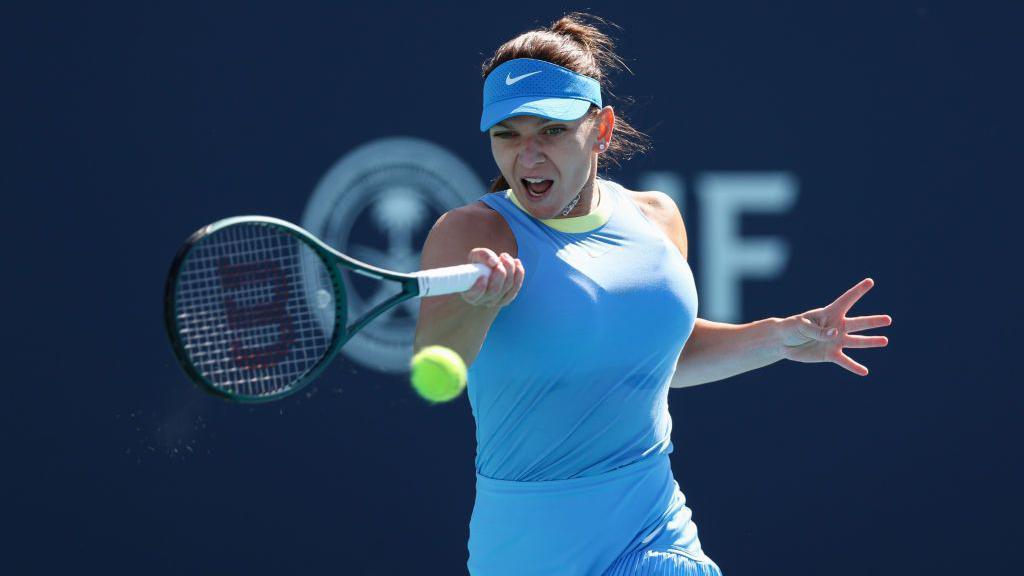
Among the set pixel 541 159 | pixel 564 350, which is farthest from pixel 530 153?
pixel 564 350

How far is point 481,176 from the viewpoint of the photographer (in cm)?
382

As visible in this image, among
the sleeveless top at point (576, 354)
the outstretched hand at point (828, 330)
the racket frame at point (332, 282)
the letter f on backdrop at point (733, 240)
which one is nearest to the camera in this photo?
the racket frame at point (332, 282)

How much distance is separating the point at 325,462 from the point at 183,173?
3.08ft

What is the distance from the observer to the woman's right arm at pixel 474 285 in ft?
6.61

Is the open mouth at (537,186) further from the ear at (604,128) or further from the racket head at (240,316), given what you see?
the racket head at (240,316)

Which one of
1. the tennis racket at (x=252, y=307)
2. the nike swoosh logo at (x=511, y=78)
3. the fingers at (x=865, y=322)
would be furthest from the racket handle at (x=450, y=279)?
the fingers at (x=865, y=322)

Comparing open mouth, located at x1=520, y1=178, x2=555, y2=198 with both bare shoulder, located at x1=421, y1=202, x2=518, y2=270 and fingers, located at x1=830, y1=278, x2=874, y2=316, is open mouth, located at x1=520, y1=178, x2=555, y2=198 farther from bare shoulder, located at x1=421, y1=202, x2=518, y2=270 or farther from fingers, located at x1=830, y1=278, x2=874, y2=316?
fingers, located at x1=830, y1=278, x2=874, y2=316

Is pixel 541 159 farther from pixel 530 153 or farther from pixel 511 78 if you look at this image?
pixel 511 78

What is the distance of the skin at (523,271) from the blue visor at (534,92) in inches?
1.3

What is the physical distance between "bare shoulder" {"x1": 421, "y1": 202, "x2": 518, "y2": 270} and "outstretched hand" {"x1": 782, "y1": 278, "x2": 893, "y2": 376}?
69 cm

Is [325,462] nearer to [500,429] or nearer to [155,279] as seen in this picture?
[155,279]

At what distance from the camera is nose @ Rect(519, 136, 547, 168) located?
2.32m

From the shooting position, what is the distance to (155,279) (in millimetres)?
3717

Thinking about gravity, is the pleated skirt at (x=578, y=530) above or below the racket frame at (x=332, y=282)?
below
